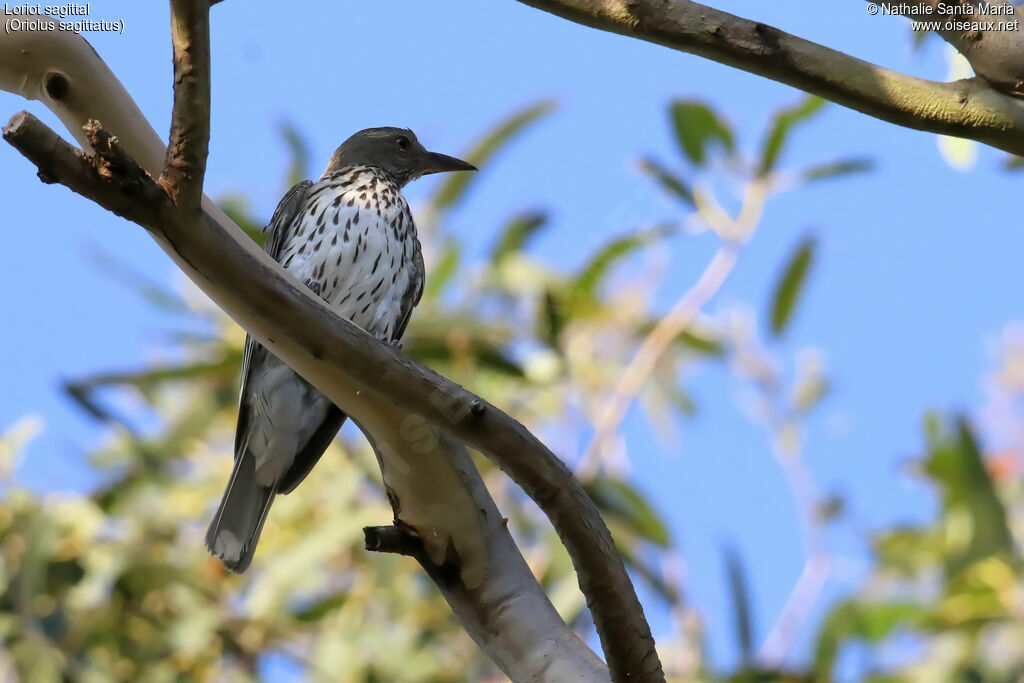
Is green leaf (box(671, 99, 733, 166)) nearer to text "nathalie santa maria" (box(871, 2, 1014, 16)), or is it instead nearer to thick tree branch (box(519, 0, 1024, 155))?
text "nathalie santa maria" (box(871, 2, 1014, 16))

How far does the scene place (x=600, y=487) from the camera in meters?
4.43

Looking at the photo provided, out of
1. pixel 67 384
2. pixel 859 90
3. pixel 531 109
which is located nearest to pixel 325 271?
pixel 67 384

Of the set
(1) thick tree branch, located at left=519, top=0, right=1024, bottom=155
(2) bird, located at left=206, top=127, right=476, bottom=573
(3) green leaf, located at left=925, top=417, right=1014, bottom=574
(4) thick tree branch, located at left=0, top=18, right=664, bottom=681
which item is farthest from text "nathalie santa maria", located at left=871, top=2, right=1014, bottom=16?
(3) green leaf, located at left=925, top=417, right=1014, bottom=574

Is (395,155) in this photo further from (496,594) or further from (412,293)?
(496,594)

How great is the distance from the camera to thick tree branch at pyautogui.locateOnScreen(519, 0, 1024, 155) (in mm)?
2094

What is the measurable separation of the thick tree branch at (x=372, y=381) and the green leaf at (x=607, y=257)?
1969 millimetres

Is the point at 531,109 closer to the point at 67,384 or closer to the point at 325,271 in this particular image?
the point at 325,271

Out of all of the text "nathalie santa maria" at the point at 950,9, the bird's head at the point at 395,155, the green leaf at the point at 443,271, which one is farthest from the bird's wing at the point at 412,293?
the text "nathalie santa maria" at the point at 950,9

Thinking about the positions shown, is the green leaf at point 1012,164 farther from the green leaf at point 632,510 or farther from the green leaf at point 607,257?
the green leaf at point 632,510

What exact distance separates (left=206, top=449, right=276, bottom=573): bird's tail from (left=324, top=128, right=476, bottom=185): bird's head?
1.43 metres

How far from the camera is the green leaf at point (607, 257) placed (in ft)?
13.4

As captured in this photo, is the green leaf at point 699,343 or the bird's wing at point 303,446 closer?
the bird's wing at point 303,446

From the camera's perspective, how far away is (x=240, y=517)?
3404 millimetres

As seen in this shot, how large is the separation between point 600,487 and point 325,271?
136 centimetres
